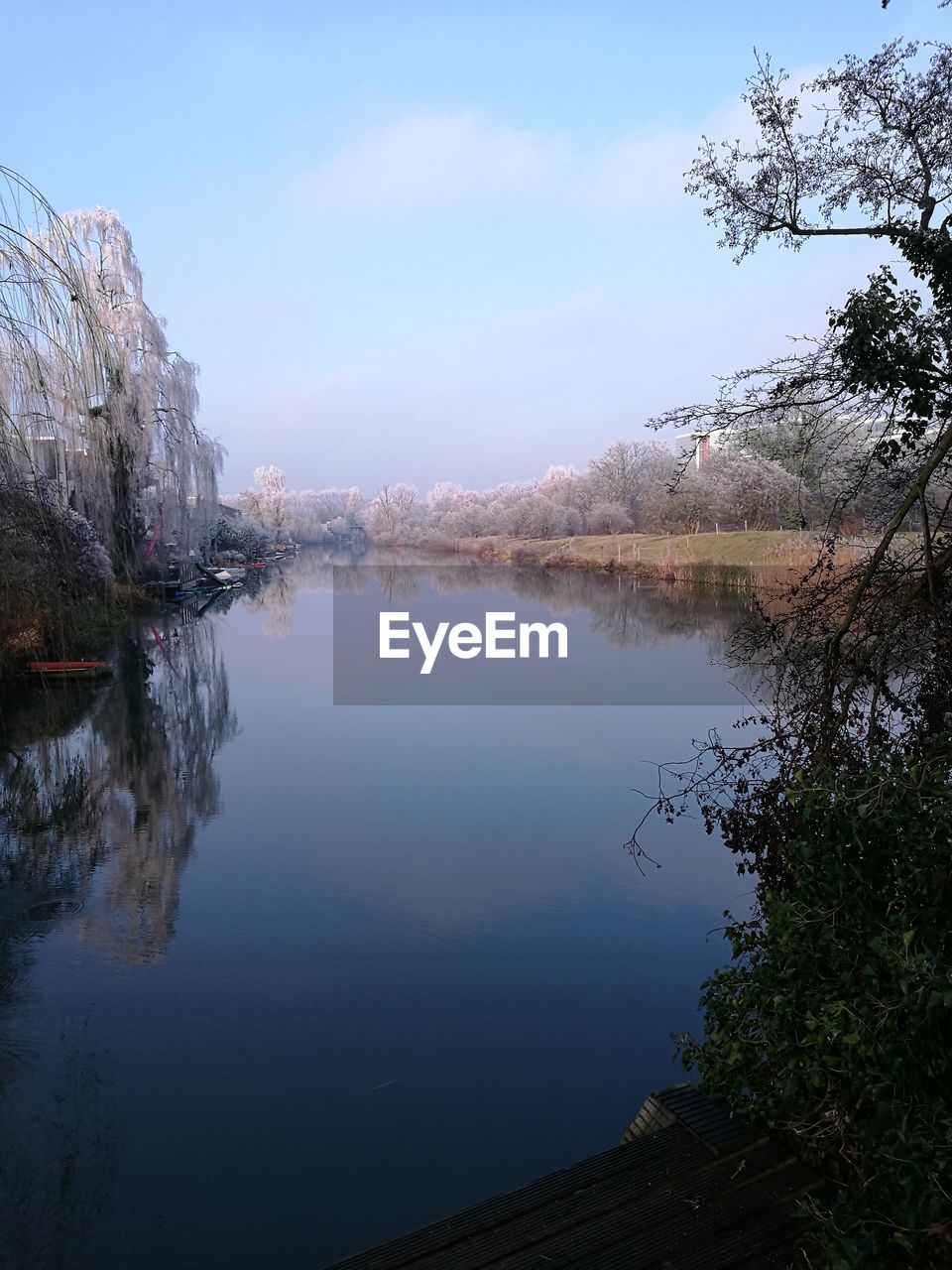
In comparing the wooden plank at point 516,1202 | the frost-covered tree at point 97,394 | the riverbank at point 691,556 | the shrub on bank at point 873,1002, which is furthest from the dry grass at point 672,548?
the shrub on bank at point 873,1002

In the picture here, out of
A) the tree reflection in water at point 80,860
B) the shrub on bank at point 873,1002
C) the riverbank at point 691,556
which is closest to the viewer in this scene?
the shrub on bank at point 873,1002

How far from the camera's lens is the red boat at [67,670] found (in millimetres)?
13414

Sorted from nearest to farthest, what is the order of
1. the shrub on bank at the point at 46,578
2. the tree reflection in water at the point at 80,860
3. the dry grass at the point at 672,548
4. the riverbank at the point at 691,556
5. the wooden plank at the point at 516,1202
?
the wooden plank at the point at 516,1202 < the tree reflection in water at the point at 80,860 < the shrub on bank at the point at 46,578 < the riverbank at the point at 691,556 < the dry grass at the point at 672,548

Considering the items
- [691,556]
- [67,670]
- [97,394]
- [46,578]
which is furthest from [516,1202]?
[691,556]

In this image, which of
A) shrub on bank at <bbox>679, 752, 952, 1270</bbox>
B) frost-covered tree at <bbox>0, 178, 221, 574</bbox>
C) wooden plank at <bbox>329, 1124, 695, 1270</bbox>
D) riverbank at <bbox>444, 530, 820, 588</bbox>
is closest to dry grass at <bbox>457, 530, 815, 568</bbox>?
riverbank at <bbox>444, 530, 820, 588</bbox>

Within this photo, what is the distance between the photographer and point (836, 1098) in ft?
8.61

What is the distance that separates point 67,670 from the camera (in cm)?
1347

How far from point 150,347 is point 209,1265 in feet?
65.0

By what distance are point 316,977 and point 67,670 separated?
31.2 ft

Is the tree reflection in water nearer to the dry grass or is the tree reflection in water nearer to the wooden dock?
the wooden dock

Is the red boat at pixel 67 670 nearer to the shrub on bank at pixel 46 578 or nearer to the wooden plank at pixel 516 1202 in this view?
the shrub on bank at pixel 46 578

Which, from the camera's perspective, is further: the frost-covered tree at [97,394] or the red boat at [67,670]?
the red boat at [67,670]

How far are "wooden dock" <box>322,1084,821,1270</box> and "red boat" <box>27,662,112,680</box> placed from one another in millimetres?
12028

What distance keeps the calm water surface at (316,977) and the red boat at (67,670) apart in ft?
8.65
